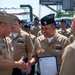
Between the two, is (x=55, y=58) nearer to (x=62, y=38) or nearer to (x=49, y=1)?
(x=62, y=38)

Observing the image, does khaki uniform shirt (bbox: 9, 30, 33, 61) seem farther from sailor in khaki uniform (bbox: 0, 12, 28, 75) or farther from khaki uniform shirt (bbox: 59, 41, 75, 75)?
khaki uniform shirt (bbox: 59, 41, 75, 75)

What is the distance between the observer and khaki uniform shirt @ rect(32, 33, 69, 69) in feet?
15.8

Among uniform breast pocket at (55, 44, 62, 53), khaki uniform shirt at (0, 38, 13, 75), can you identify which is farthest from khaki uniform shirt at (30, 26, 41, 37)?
khaki uniform shirt at (0, 38, 13, 75)

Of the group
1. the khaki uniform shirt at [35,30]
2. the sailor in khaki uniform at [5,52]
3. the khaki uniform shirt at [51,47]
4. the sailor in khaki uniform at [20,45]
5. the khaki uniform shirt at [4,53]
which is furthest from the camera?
the khaki uniform shirt at [35,30]

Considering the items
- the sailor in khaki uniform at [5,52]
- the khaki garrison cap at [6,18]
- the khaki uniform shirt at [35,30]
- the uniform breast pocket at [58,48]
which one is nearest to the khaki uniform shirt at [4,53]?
the sailor in khaki uniform at [5,52]

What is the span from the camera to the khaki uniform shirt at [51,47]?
482cm

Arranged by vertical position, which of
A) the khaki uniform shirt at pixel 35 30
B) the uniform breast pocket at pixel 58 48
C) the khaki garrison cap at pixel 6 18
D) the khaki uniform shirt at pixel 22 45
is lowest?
the khaki uniform shirt at pixel 35 30

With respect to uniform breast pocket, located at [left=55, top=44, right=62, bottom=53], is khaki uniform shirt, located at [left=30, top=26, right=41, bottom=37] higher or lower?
lower

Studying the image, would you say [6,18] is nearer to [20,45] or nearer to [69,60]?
[69,60]

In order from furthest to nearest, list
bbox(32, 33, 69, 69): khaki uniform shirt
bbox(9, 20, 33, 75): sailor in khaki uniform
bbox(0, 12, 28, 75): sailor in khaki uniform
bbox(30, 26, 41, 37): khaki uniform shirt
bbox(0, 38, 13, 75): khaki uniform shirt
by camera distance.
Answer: bbox(30, 26, 41, 37): khaki uniform shirt → bbox(9, 20, 33, 75): sailor in khaki uniform → bbox(32, 33, 69, 69): khaki uniform shirt → bbox(0, 38, 13, 75): khaki uniform shirt → bbox(0, 12, 28, 75): sailor in khaki uniform

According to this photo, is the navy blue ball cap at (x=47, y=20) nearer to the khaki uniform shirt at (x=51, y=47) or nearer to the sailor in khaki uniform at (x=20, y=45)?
the khaki uniform shirt at (x=51, y=47)

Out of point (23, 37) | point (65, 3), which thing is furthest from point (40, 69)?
point (65, 3)

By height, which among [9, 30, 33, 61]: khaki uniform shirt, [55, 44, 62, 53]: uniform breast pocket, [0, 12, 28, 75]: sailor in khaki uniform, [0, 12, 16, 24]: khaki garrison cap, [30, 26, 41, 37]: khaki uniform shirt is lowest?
[30, 26, 41, 37]: khaki uniform shirt

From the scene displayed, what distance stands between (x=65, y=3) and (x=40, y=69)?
46700mm
